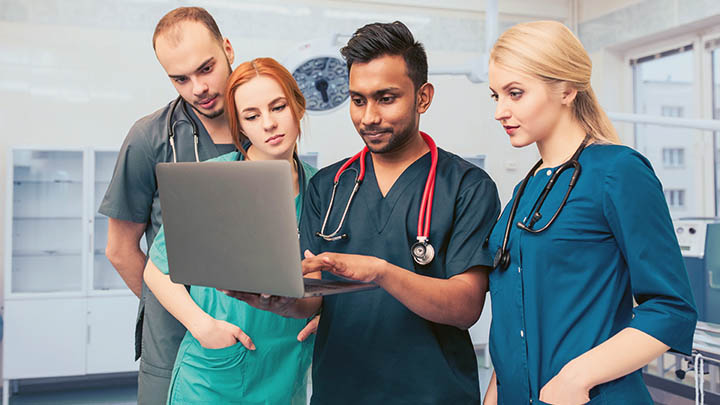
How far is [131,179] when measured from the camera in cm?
173

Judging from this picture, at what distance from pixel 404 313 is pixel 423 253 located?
15 cm

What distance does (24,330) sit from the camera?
3.99 metres

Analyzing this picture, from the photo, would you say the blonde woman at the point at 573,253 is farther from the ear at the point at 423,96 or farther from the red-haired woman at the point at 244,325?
the red-haired woman at the point at 244,325

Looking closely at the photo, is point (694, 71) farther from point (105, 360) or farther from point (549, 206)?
point (105, 360)

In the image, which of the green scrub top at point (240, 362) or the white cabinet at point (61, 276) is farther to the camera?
the white cabinet at point (61, 276)

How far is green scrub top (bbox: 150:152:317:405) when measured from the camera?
4.66 feet

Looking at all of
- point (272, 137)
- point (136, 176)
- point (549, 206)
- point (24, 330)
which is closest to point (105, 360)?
point (24, 330)

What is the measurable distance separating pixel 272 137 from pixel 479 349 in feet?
12.9

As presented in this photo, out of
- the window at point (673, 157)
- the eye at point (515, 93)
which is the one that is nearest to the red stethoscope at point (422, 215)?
the eye at point (515, 93)

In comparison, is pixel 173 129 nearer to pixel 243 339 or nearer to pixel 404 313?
pixel 243 339

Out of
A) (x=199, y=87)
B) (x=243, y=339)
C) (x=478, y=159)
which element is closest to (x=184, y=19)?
(x=199, y=87)

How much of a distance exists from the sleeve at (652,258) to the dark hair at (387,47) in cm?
51

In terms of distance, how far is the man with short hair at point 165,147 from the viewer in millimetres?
1600

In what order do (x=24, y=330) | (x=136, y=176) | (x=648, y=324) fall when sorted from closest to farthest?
(x=648, y=324)
(x=136, y=176)
(x=24, y=330)
